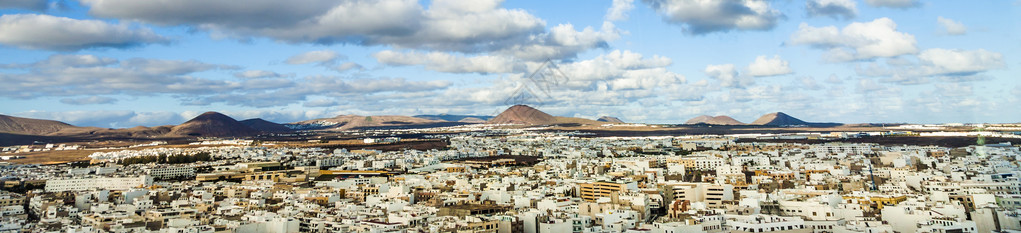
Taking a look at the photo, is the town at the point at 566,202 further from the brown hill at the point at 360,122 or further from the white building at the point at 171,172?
the brown hill at the point at 360,122

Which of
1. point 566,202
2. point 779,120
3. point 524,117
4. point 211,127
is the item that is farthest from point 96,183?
point 779,120

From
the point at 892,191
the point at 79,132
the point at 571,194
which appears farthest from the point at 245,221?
the point at 79,132

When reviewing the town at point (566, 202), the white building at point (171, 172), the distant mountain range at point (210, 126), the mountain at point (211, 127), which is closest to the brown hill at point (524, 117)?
the distant mountain range at point (210, 126)

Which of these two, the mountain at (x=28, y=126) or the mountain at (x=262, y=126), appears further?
the mountain at (x=262, y=126)

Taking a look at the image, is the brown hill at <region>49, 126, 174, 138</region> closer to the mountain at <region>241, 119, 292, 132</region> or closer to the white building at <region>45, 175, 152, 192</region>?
the mountain at <region>241, 119, 292, 132</region>

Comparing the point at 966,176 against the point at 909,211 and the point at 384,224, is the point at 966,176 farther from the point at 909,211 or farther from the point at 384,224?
the point at 384,224

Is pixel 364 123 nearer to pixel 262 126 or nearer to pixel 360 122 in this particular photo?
pixel 360 122

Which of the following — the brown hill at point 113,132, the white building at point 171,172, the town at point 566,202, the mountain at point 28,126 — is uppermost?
the mountain at point 28,126

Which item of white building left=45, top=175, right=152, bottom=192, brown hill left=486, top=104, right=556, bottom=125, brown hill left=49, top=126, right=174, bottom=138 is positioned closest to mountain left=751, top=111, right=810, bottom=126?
brown hill left=486, top=104, right=556, bottom=125
